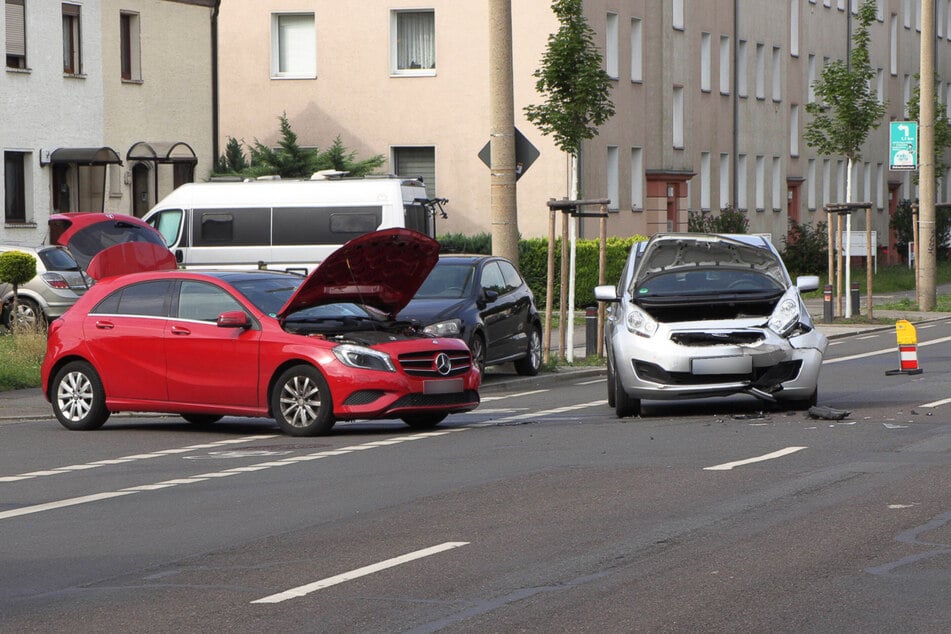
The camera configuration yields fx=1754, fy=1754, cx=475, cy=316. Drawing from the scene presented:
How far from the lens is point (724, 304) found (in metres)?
16.4

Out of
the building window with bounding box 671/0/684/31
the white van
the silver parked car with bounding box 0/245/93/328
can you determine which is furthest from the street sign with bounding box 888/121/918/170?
the silver parked car with bounding box 0/245/93/328

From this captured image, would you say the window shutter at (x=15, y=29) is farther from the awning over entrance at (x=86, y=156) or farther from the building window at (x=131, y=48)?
Answer: the building window at (x=131, y=48)

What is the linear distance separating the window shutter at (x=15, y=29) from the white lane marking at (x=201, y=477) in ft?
78.5

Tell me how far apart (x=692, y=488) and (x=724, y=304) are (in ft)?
17.6

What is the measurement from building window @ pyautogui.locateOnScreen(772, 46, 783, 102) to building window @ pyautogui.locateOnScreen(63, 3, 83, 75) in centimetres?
3154

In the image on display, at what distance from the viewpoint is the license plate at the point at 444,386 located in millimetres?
15438

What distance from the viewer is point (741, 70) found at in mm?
60125

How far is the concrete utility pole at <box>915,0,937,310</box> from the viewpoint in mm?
39969

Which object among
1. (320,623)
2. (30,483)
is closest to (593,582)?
(320,623)

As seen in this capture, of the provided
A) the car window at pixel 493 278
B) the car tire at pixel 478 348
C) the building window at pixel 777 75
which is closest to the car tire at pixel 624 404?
the car tire at pixel 478 348

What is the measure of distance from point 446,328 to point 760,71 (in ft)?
145

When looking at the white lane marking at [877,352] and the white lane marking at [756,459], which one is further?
the white lane marking at [877,352]

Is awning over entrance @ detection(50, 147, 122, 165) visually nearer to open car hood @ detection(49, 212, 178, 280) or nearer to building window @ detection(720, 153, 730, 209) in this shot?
open car hood @ detection(49, 212, 178, 280)

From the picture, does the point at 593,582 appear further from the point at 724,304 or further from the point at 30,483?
the point at 724,304
